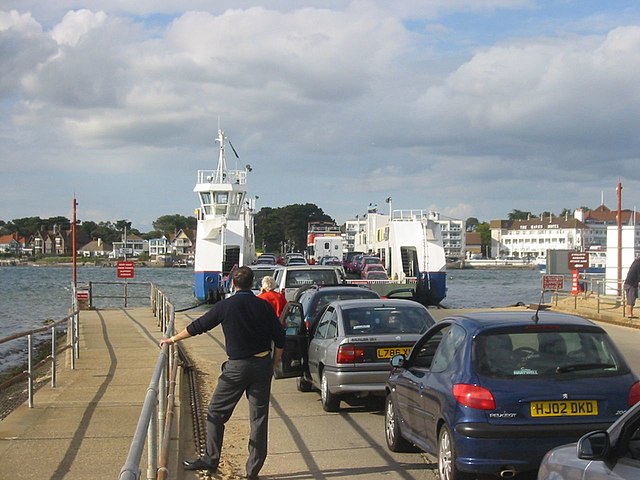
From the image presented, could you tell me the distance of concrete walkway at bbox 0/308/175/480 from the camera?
25.7 feet

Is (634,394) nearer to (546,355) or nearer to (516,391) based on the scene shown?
(546,355)

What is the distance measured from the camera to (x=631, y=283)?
23875 millimetres

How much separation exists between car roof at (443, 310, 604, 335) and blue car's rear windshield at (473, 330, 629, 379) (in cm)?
9

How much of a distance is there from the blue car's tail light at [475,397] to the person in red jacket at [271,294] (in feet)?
23.4

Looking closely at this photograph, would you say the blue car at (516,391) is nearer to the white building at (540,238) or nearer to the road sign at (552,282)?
the road sign at (552,282)

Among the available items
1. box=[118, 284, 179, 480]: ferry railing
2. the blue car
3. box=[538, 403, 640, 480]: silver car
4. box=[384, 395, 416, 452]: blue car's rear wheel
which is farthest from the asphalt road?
box=[538, 403, 640, 480]: silver car

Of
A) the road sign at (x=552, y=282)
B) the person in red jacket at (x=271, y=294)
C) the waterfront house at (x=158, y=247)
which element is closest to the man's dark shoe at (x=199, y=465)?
the person in red jacket at (x=271, y=294)

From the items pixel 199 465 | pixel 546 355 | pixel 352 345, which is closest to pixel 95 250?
pixel 352 345

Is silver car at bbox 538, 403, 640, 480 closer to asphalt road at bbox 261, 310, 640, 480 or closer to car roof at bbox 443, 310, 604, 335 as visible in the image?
car roof at bbox 443, 310, 604, 335

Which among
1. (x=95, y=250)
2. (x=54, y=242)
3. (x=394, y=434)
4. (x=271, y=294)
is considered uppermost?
(x=54, y=242)

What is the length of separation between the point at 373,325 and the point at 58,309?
117 ft

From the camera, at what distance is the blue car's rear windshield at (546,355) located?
7.07 m

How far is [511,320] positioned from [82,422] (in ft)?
16.9

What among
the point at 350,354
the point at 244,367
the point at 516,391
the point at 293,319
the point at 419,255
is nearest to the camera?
the point at 516,391
